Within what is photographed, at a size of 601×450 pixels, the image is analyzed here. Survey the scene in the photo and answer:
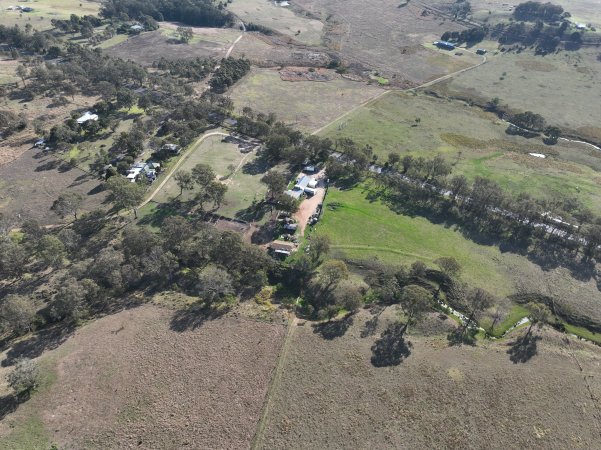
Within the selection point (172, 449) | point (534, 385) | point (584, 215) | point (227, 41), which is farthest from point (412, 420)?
point (227, 41)

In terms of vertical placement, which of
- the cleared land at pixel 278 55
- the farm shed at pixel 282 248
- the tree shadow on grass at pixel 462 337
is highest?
the cleared land at pixel 278 55

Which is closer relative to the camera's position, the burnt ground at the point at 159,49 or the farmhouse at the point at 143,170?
the farmhouse at the point at 143,170

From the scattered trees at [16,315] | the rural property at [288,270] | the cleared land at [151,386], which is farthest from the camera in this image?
the scattered trees at [16,315]

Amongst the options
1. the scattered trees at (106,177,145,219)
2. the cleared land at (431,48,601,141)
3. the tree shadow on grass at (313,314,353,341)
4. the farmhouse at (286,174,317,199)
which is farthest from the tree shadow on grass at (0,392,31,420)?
the cleared land at (431,48,601,141)

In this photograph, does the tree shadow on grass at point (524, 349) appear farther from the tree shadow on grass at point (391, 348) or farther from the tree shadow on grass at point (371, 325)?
the tree shadow on grass at point (371, 325)

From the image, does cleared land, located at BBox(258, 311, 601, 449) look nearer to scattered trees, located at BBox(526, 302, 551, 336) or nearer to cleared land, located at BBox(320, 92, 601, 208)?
scattered trees, located at BBox(526, 302, 551, 336)

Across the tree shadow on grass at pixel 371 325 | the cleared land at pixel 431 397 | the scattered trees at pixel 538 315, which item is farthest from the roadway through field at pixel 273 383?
the scattered trees at pixel 538 315
